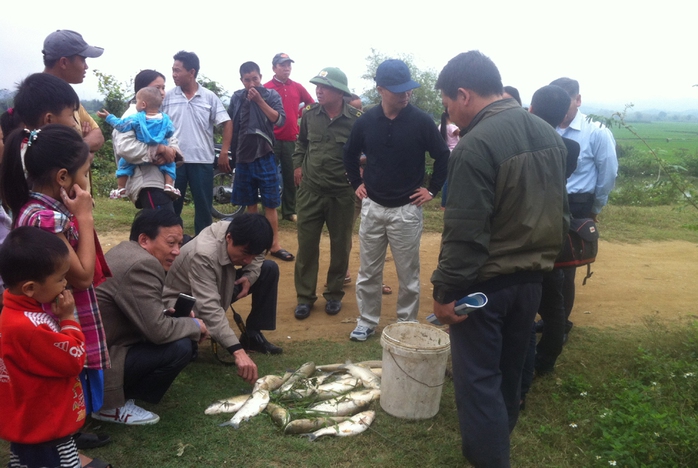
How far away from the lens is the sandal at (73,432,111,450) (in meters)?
3.06

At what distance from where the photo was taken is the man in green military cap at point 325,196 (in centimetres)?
512

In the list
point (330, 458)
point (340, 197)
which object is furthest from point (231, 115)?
point (330, 458)

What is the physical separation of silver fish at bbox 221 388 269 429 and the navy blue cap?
2418 millimetres

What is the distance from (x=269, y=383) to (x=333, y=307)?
5.59ft

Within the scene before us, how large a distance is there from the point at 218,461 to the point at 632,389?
279 cm

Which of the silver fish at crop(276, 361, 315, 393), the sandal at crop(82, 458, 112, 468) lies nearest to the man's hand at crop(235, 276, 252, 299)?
the silver fish at crop(276, 361, 315, 393)

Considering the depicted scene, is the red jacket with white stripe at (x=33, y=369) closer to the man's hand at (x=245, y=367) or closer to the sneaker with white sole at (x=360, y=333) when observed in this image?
the man's hand at (x=245, y=367)

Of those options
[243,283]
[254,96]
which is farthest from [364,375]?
[254,96]

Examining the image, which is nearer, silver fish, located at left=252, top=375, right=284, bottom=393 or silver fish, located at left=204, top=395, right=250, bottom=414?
silver fish, located at left=204, top=395, right=250, bottom=414

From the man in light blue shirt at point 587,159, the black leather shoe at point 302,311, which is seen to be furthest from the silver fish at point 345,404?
the man in light blue shirt at point 587,159

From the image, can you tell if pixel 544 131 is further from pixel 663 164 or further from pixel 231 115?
pixel 231 115

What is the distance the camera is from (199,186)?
5.92m

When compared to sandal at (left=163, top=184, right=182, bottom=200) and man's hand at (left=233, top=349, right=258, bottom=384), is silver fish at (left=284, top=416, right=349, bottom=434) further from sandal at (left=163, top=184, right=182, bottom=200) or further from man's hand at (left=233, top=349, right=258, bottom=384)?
sandal at (left=163, top=184, right=182, bottom=200)

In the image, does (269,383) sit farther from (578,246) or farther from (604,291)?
(604,291)
